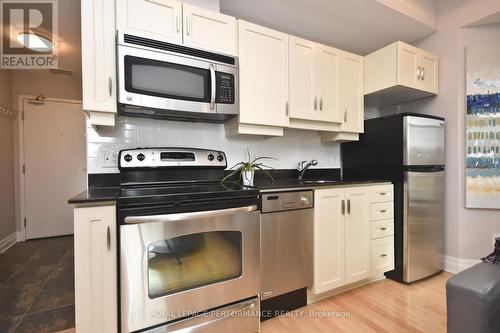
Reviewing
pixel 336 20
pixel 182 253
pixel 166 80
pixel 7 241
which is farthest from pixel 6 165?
pixel 336 20

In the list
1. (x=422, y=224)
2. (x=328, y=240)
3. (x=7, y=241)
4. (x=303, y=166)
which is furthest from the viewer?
(x=7, y=241)

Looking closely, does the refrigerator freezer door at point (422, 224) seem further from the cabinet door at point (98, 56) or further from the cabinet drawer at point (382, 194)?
the cabinet door at point (98, 56)

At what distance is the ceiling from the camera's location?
78.4 inches

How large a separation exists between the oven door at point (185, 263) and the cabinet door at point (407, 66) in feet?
6.44

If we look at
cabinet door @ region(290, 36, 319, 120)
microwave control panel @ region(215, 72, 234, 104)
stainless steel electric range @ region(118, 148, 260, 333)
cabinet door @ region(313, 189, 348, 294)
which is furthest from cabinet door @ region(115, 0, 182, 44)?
cabinet door @ region(313, 189, 348, 294)

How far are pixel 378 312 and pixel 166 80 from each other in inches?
87.9

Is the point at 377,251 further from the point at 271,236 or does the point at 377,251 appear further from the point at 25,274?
the point at 25,274

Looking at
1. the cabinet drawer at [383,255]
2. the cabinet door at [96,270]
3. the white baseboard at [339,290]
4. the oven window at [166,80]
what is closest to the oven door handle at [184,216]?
the cabinet door at [96,270]

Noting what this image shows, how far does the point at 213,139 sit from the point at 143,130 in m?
0.55

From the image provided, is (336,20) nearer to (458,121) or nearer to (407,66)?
(407,66)

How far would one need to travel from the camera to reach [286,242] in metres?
1.64

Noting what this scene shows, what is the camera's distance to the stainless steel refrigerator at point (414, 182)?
2.09m

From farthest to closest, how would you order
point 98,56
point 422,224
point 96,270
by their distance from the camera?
1. point 422,224
2. point 98,56
3. point 96,270

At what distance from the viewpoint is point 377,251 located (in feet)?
6.86
